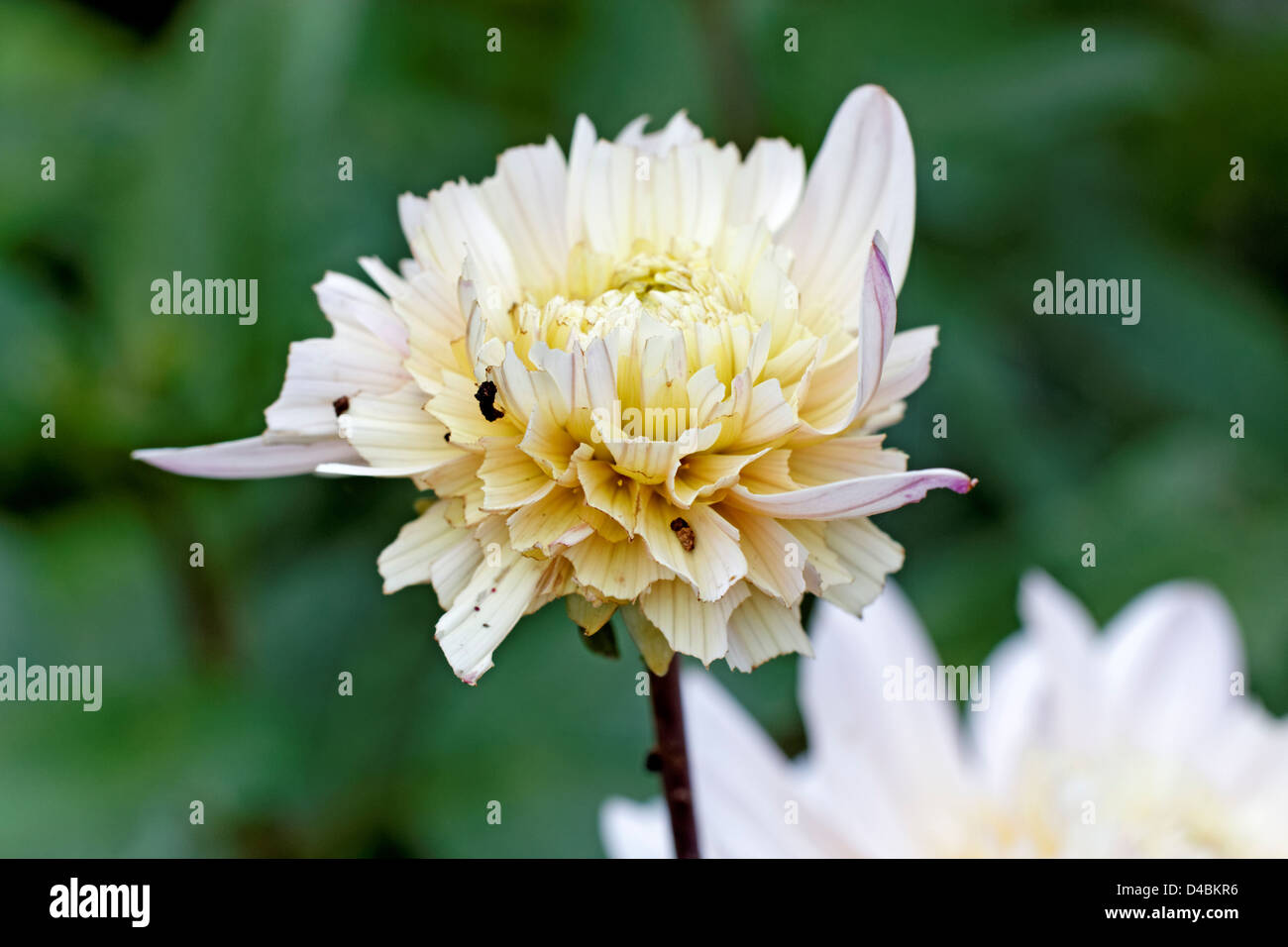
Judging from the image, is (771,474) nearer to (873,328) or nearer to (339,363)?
(873,328)

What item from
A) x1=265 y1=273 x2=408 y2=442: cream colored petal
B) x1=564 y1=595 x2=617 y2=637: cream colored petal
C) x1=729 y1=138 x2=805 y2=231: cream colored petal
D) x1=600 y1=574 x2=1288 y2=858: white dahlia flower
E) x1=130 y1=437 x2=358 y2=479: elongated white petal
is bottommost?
x1=600 y1=574 x2=1288 y2=858: white dahlia flower

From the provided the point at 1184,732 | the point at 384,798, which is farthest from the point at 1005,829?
the point at 384,798

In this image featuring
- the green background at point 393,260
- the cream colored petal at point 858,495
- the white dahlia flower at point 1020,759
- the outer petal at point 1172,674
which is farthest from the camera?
the green background at point 393,260

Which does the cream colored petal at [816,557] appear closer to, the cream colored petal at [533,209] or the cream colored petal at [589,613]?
the cream colored petal at [589,613]

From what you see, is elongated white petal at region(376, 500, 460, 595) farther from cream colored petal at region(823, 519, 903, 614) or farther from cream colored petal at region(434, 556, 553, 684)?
cream colored petal at region(823, 519, 903, 614)

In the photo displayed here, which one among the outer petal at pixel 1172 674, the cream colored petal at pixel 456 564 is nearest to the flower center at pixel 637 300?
the cream colored petal at pixel 456 564

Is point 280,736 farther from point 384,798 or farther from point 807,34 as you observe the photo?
point 807,34

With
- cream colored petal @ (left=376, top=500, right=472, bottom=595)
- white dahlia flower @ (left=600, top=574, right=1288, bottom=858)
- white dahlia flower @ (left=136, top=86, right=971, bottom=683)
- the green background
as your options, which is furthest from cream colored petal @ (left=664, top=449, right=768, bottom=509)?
the green background
